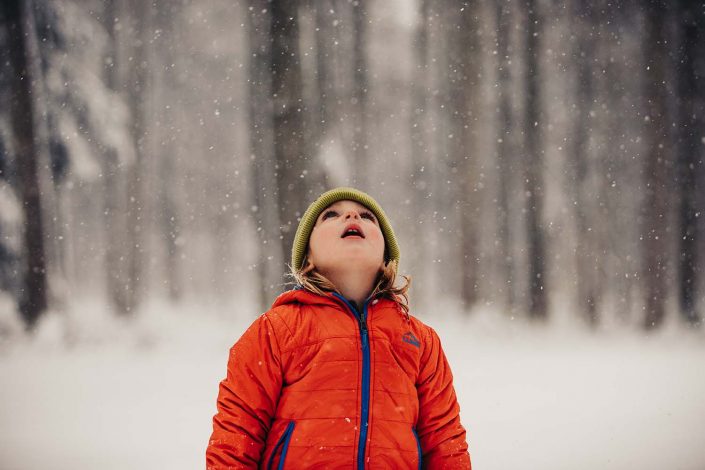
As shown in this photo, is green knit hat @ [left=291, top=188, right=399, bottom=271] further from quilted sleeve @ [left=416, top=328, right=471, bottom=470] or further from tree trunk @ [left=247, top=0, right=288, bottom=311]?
tree trunk @ [left=247, top=0, right=288, bottom=311]

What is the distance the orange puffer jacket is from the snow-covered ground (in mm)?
843

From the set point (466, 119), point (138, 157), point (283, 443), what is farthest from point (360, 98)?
point (283, 443)

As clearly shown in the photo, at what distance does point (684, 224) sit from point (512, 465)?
1.31 meters

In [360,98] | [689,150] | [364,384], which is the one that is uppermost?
[360,98]

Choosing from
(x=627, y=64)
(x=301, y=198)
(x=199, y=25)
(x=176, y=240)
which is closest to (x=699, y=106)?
(x=627, y=64)

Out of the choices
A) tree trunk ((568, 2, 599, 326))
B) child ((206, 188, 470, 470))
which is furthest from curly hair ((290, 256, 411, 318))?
tree trunk ((568, 2, 599, 326))

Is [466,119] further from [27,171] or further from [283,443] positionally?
[27,171]

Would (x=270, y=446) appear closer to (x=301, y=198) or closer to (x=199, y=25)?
(x=301, y=198)

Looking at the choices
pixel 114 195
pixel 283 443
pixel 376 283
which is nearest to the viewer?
pixel 283 443

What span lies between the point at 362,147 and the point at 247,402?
4.29 feet

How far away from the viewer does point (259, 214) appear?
A: 1852mm

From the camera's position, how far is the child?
786mm

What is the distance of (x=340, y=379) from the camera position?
825 millimetres

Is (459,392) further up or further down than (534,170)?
further down
